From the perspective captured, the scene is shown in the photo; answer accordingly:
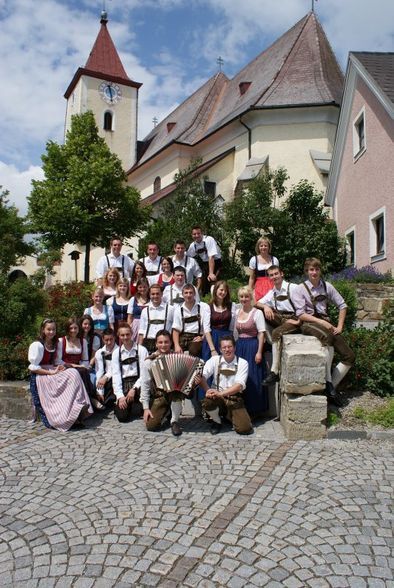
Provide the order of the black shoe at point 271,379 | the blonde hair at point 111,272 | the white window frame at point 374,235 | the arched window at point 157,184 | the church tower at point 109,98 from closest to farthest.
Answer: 1. the black shoe at point 271,379
2. the blonde hair at point 111,272
3. the white window frame at point 374,235
4. the arched window at point 157,184
5. the church tower at point 109,98

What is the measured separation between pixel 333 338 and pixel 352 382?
1181 mm

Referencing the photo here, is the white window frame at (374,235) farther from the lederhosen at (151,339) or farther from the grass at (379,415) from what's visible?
the lederhosen at (151,339)

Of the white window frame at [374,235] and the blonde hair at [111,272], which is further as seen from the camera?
the white window frame at [374,235]

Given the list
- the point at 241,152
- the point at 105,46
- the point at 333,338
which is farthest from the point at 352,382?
the point at 105,46

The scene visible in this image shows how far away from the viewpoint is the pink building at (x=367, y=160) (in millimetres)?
13711

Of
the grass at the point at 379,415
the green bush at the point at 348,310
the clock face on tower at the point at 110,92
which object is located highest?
the clock face on tower at the point at 110,92

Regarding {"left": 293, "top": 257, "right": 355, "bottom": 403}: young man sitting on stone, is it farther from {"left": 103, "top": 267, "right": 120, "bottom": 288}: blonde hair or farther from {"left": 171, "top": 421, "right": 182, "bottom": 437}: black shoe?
{"left": 103, "top": 267, "right": 120, "bottom": 288}: blonde hair

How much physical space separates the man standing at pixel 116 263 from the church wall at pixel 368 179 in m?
8.11

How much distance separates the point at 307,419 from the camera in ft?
18.4

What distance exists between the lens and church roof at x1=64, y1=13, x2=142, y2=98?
126ft

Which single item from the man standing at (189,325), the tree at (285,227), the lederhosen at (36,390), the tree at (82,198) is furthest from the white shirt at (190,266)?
the tree at (82,198)

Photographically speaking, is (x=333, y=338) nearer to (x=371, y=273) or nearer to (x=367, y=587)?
(x=367, y=587)

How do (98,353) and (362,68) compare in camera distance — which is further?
(362,68)

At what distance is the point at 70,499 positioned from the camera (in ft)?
13.5
